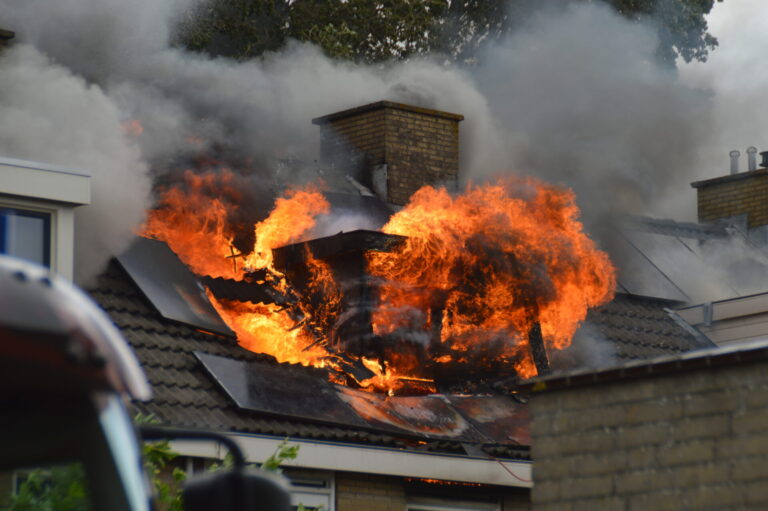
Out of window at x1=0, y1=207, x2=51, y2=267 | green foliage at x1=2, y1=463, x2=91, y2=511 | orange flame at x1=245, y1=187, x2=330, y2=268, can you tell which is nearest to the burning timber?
orange flame at x1=245, y1=187, x2=330, y2=268

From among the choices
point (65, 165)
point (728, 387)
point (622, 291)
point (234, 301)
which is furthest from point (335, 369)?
point (728, 387)

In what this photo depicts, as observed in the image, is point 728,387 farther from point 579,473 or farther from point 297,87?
point 297,87

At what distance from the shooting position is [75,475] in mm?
4523

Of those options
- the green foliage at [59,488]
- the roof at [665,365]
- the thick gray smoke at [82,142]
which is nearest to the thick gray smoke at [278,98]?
the thick gray smoke at [82,142]

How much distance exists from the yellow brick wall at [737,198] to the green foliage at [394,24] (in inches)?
182

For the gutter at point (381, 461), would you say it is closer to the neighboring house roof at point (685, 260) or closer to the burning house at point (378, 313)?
the burning house at point (378, 313)

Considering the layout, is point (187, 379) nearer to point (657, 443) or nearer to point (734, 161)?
point (657, 443)

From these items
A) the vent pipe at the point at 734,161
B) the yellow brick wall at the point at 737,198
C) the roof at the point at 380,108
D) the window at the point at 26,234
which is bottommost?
the window at the point at 26,234

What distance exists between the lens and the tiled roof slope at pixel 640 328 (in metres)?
20.2

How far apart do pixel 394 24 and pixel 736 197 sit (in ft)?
25.4

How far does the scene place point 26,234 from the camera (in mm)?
14609

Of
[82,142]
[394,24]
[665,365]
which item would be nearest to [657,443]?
[665,365]

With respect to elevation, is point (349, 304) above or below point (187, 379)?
above

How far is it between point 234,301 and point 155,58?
16.9 feet
